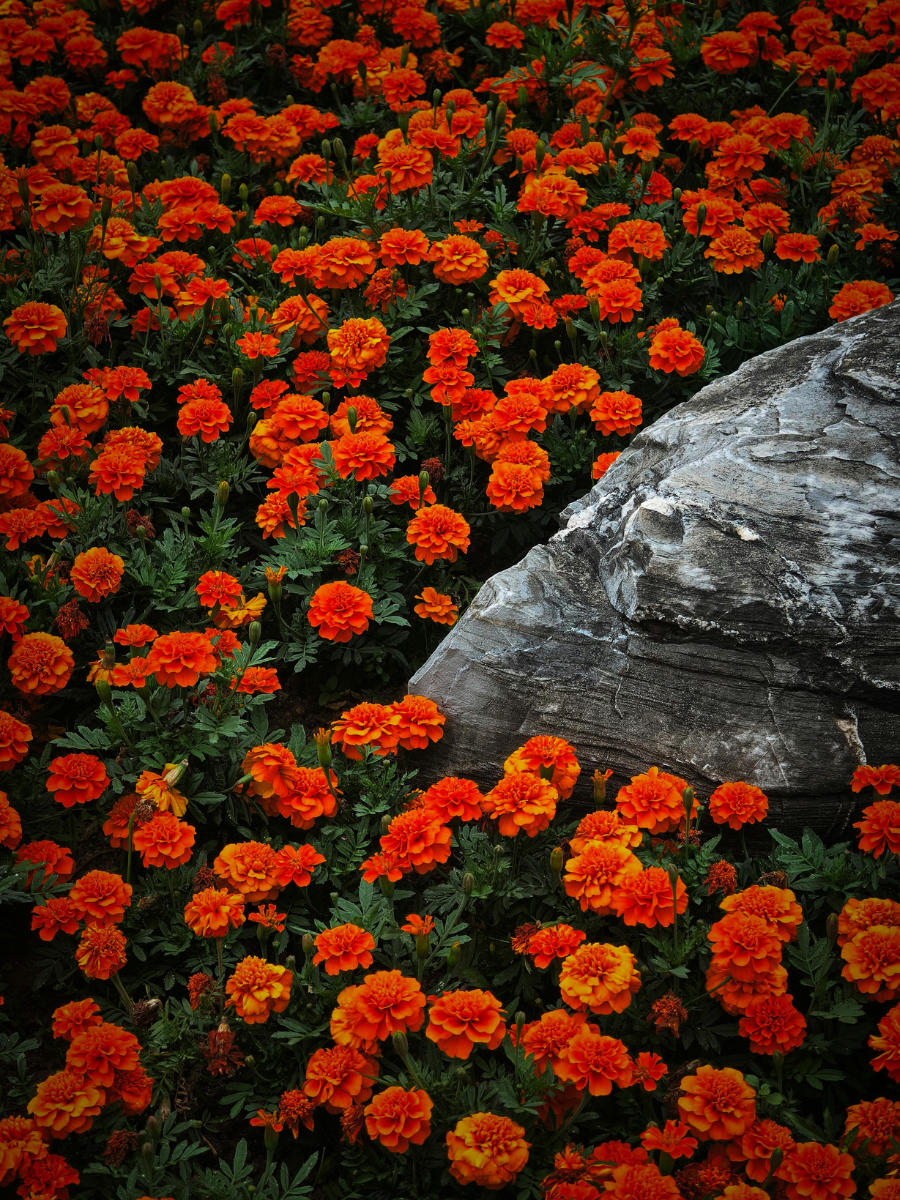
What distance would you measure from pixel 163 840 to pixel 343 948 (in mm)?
549

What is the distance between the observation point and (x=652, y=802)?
2344mm

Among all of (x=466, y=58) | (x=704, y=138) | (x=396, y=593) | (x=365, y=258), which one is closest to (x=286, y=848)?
(x=396, y=593)

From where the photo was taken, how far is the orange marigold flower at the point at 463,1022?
2041 millimetres

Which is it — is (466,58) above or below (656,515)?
above

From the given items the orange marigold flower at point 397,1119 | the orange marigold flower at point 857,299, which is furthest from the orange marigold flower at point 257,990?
the orange marigold flower at point 857,299

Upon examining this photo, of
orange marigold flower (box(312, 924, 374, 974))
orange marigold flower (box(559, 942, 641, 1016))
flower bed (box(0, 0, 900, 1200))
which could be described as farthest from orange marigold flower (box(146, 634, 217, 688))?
orange marigold flower (box(559, 942, 641, 1016))

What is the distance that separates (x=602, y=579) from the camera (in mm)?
2918

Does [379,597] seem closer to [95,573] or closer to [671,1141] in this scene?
[95,573]

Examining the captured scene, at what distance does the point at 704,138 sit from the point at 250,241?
1.95 metres

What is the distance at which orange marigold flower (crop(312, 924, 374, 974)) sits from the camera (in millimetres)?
2180

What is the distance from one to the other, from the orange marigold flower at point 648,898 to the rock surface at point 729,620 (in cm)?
48

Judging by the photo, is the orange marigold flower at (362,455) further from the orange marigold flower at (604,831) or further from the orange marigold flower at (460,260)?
the orange marigold flower at (604,831)

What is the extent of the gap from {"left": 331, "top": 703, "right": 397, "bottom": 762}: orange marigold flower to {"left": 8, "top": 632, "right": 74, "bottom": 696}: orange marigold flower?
2.66 feet

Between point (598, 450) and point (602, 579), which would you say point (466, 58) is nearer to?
point (598, 450)
